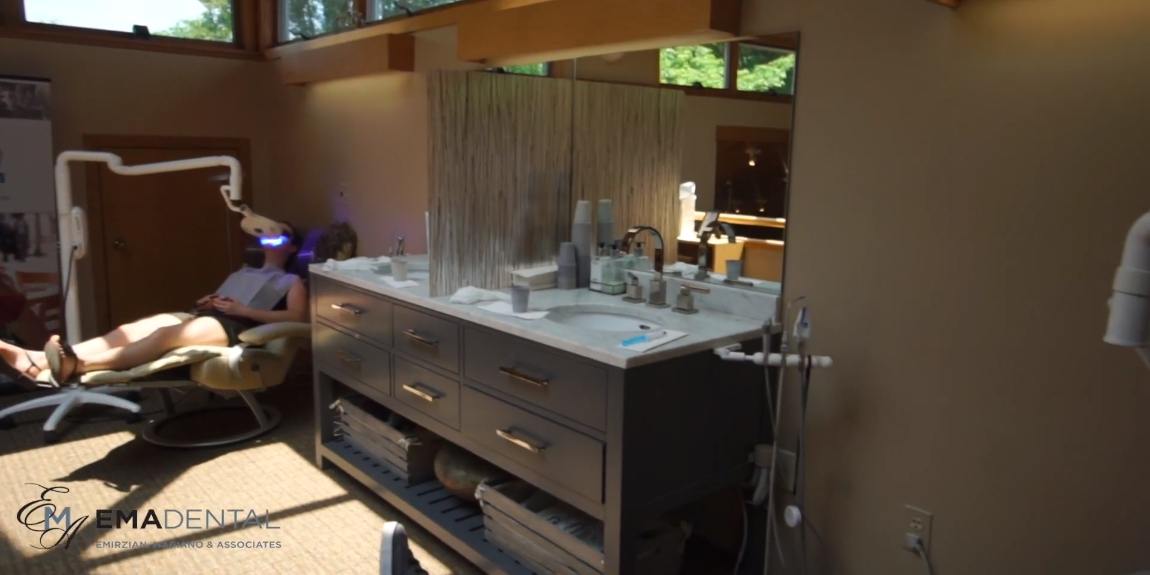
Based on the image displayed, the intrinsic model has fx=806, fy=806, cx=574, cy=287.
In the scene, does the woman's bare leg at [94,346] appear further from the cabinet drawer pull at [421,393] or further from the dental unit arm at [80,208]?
the cabinet drawer pull at [421,393]

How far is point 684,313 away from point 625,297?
0.99 ft

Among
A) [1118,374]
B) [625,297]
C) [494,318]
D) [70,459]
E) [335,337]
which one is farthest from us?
[70,459]

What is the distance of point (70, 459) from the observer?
11.3 ft

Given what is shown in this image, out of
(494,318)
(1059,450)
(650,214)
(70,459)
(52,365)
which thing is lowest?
(70,459)

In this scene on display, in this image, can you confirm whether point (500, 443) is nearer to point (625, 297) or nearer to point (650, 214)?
point (625, 297)

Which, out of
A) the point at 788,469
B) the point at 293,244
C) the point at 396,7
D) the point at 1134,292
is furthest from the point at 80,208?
the point at 1134,292

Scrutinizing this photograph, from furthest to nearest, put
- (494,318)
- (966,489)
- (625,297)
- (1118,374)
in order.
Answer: (625,297) < (494,318) < (966,489) < (1118,374)

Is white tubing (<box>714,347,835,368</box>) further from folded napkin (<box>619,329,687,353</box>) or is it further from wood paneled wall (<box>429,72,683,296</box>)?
wood paneled wall (<box>429,72,683,296</box>)

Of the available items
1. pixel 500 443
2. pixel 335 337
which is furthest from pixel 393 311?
pixel 500 443

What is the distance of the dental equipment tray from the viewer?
296 centimetres

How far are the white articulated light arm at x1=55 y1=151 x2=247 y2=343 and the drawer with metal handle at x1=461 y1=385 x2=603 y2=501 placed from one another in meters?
1.65

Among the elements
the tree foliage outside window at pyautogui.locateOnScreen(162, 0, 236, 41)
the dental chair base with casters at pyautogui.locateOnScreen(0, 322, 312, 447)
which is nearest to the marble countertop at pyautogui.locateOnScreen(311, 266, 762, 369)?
the dental chair base with casters at pyautogui.locateOnScreen(0, 322, 312, 447)

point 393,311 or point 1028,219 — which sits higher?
point 1028,219

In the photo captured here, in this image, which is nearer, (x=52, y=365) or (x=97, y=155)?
(x=52, y=365)
